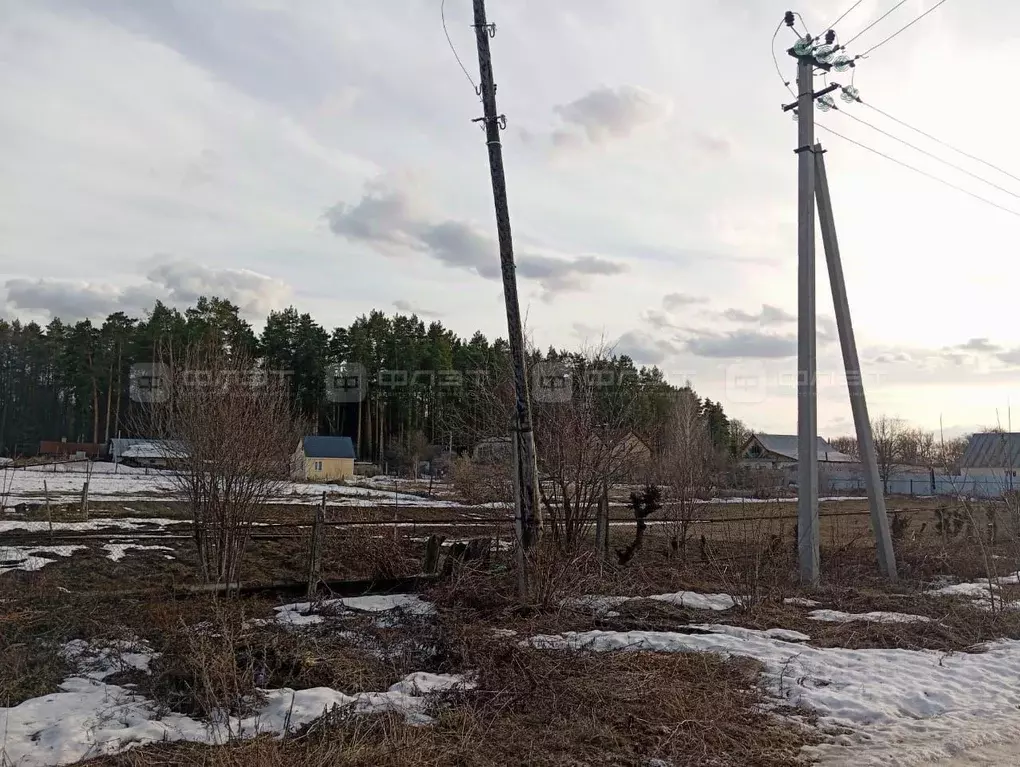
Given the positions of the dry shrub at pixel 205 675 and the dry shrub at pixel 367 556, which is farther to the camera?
the dry shrub at pixel 367 556

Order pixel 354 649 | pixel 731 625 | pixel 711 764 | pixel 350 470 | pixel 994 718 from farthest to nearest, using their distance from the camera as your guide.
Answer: pixel 350 470
pixel 731 625
pixel 354 649
pixel 994 718
pixel 711 764

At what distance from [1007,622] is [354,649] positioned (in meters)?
7.63

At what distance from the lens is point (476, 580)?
9625mm

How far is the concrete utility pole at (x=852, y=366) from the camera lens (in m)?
12.6

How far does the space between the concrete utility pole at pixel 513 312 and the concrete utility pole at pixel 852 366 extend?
5705 mm

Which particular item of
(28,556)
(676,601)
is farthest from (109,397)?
(676,601)

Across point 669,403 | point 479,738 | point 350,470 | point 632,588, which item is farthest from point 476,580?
point 350,470

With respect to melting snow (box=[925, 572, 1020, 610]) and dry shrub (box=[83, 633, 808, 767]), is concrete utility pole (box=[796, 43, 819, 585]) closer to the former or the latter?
melting snow (box=[925, 572, 1020, 610])

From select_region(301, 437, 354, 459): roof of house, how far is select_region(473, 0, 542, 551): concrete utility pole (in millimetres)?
42984

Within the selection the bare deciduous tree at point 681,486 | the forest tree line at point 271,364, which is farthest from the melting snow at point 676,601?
the forest tree line at point 271,364

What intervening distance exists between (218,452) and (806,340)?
8.79m

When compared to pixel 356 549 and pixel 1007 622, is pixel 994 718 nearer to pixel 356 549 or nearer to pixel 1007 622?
pixel 1007 622

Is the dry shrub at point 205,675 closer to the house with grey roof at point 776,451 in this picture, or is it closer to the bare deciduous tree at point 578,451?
the bare deciduous tree at point 578,451

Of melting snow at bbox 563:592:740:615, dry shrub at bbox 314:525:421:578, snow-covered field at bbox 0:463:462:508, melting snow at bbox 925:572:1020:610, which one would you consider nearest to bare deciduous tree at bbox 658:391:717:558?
melting snow at bbox 563:592:740:615
